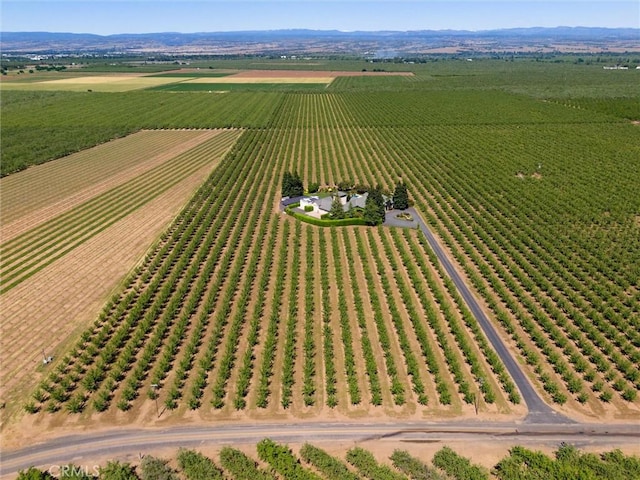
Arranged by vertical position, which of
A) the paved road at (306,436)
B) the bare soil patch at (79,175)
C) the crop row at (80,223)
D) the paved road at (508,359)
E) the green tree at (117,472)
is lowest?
the paved road at (306,436)

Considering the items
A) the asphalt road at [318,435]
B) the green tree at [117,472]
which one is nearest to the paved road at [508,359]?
the asphalt road at [318,435]

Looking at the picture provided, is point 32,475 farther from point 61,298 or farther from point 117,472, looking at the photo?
point 61,298

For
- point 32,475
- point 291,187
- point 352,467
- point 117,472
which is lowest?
point 352,467

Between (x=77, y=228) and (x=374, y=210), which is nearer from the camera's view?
(x=77, y=228)

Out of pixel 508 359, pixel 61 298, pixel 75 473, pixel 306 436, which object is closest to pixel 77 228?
pixel 61 298

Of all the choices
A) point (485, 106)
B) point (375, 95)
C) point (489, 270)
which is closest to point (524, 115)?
point (485, 106)

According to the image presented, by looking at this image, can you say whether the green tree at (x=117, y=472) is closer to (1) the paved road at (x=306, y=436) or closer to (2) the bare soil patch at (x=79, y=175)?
(1) the paved road at (x=306, y=436)
